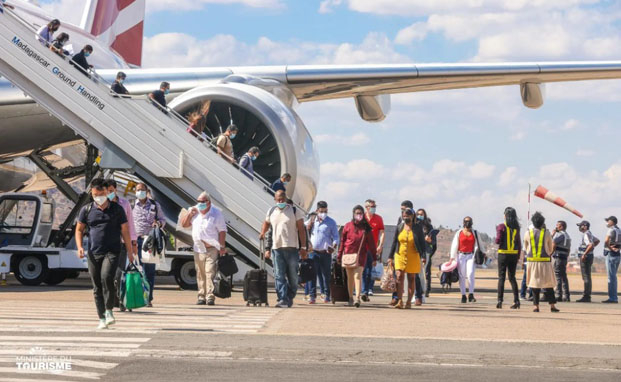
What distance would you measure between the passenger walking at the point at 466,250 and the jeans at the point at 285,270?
3913mm

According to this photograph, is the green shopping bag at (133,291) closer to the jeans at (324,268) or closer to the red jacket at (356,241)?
the red jacket at (356,241)

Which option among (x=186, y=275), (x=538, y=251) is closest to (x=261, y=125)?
(x=186, y=275)

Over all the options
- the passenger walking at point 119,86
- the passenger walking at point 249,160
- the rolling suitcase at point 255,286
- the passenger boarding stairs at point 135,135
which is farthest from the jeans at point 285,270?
the passenger walking at point 119,86

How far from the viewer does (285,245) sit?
46.1 feet

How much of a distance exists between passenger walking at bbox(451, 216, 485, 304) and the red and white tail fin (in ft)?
52.3

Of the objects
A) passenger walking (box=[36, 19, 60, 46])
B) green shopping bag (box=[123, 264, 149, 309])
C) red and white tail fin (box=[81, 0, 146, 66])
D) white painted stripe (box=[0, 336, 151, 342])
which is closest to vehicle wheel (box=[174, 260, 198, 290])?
passenger walking (box=[36, 19, 60, 46])

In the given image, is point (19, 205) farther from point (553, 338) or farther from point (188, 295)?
point (553, 338)

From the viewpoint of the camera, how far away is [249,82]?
19797mm

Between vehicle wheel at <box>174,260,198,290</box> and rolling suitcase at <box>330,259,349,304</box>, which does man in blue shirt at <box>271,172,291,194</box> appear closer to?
rolling suitcase at <box>330,259,349,304</box>

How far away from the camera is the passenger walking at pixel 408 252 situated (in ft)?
48.2

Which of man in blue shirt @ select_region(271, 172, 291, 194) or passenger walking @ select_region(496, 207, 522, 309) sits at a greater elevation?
man in blue shirt @ select_region(271, 172, 291, 194)

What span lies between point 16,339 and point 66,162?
16662mm

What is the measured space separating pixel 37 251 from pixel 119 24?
14.3 meters

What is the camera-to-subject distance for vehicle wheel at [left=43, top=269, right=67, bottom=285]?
18719 millimetres
